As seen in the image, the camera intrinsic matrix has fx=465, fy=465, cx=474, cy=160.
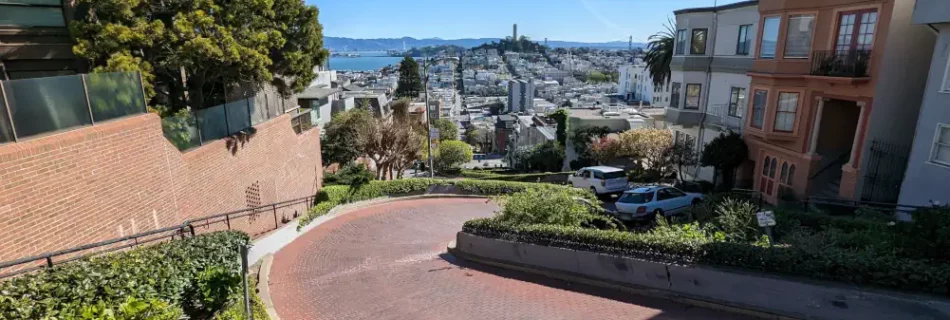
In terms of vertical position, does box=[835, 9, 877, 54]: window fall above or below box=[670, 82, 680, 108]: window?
above

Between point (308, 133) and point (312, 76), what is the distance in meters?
6.05

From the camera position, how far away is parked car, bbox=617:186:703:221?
54.5ft

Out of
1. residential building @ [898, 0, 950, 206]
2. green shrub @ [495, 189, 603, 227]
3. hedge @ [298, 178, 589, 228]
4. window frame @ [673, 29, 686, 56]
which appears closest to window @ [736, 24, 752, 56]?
window frame @ [673, 29, 686, 56]

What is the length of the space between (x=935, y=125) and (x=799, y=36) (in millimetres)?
5978

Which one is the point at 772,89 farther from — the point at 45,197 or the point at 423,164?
the point at 423,164

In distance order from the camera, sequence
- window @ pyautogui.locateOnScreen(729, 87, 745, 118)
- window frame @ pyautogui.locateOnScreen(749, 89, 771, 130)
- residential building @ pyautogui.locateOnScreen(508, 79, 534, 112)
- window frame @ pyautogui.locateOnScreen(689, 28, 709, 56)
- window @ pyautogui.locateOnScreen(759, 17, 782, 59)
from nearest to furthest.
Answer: window @ pyautogui.locateOnScreen(759, 17, 782, 59) → window frame @ pyautogui.locateOnScreen(749, 89, 771, 130) → window @ pyautogui.locateOnScreen(729, 87, 745, 118) → window frame @ pyautogui.locateOnScreen(689, 28, 709, 56) → residential building @ pyautogui.locateOnScreen(508, 79, 534, 112)

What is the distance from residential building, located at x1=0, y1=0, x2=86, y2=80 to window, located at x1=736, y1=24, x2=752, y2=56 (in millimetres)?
24395

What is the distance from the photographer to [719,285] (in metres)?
8.23

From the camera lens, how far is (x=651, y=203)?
54.9 ft

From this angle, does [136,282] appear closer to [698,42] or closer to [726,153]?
[726,153]

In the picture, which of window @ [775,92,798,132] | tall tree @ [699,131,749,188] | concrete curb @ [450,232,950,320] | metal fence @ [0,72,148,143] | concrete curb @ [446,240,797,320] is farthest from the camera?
tall tree @ [699,131,749,188]

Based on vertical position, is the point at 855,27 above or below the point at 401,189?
above

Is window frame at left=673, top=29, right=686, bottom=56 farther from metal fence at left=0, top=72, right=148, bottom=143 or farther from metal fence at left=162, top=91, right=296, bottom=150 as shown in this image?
metal fence at left=0, top=72, right=148, bottom=143

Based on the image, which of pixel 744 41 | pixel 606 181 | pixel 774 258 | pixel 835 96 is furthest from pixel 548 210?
pixel 744 41
